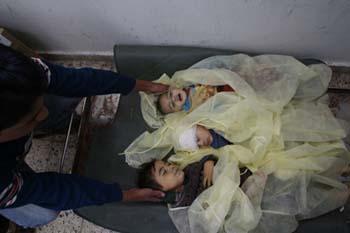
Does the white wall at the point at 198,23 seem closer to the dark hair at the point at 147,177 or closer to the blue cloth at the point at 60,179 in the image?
the blue cloth at the point at 60,179

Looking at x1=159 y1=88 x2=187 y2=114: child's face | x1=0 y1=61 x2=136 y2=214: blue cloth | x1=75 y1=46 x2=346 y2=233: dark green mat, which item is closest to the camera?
x1=0 y1=61 x2=136 y2=214: blue cloth

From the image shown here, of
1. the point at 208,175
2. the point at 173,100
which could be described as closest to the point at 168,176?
the point at 208,175

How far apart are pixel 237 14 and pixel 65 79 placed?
56 cm

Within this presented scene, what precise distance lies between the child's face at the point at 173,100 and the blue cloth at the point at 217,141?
14cm

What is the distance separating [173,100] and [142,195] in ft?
1.05

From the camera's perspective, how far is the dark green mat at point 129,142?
3.80ft

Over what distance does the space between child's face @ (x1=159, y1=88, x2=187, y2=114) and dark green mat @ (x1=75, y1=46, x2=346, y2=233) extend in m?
0.11

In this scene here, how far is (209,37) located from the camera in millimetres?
1357

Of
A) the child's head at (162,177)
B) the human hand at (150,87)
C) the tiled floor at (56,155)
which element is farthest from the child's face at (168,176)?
the tiled floor at (56,155)

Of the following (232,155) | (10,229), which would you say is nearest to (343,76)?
(232,155)

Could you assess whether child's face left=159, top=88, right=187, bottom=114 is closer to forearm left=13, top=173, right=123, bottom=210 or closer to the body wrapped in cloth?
the body wrapped in cloth

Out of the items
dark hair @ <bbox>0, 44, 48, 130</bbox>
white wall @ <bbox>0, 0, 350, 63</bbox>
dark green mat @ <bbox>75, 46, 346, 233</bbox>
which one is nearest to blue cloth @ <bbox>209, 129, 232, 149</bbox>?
dark green mat @ <bbox>75, 46, 346, 233</bbox>

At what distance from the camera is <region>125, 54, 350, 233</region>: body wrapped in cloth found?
1.09 meters

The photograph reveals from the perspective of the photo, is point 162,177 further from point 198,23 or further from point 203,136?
point 198,23
